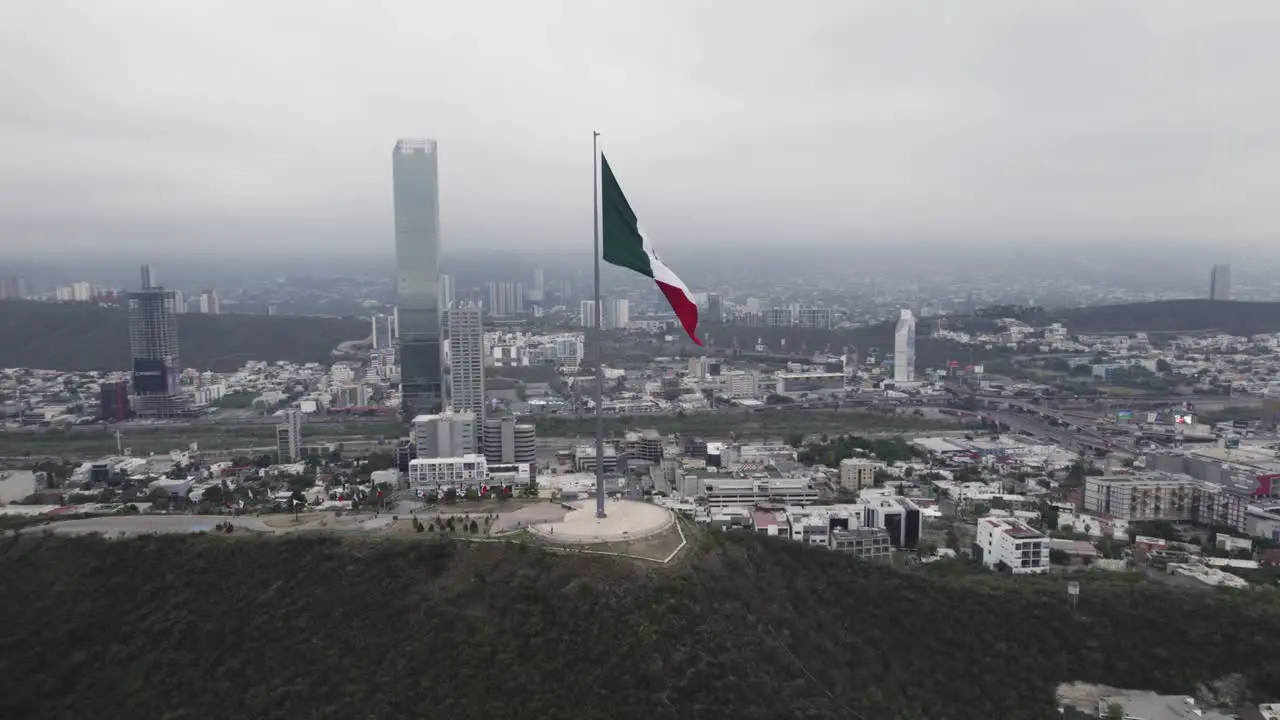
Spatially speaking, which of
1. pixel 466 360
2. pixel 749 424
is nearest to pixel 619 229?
pixel 466 360

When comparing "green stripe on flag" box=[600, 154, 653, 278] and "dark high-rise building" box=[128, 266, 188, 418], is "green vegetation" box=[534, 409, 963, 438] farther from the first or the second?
"green stripe on flag" box=[600, 154, 653, 278]

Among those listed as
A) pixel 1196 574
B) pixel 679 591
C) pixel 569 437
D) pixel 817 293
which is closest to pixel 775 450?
pixel 569 437

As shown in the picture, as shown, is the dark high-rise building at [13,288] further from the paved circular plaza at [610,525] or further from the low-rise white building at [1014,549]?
the low-rise white building at [1014,549]

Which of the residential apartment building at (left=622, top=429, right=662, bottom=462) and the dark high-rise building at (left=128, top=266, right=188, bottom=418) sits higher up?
the dark high-rise building at (left=128, top=266, right=188, bottom=418)

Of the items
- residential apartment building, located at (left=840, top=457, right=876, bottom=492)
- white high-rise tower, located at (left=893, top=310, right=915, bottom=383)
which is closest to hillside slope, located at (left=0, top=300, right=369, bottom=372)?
white high-rise tower, located at (left=893, top=310, right=915, bottom=383)

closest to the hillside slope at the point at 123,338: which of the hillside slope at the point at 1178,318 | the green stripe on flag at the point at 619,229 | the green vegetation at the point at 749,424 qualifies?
the green vegetation at the point at 749,424

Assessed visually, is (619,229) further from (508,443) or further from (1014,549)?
(508,443)

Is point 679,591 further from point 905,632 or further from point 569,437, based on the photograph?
point 569,437
